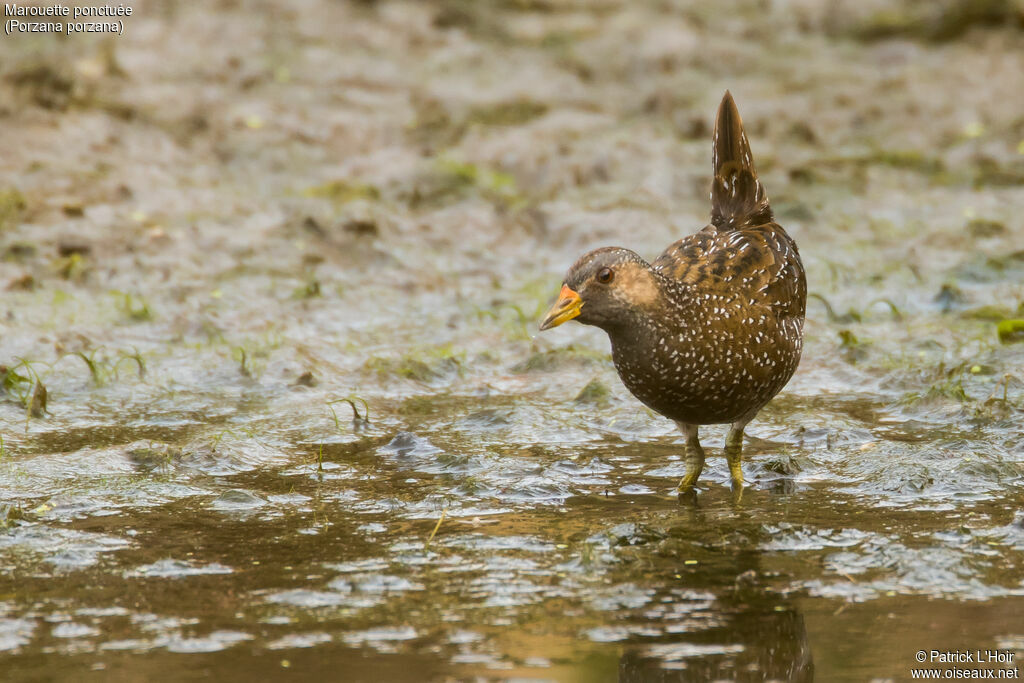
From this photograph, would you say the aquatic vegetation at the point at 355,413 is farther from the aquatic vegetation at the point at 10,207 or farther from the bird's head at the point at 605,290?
the aquatic vegetation at the point at 10,207

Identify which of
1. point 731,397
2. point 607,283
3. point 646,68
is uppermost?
point 646,68

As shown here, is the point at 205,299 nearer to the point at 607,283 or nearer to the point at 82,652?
the point at 607,283

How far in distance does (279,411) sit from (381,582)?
7.56 ft

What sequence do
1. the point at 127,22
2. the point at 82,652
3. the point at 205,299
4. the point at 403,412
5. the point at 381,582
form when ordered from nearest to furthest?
the point at 82,652 < the point at 381,582 < the point at 403,412 < the point at 205,299 < the point at 127,22

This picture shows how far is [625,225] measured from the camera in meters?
9.22

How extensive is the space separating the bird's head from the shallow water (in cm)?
78

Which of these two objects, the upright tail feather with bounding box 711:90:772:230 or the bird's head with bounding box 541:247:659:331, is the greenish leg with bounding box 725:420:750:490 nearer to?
the bird's head with bounding box 541:247:659:331

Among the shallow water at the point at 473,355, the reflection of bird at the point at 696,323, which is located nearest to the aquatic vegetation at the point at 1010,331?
the shallow water at the point at 473,355

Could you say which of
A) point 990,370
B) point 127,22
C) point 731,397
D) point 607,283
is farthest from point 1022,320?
point 127,22

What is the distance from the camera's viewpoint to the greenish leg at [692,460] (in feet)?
17.7

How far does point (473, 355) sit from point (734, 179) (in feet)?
6.31

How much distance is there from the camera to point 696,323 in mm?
5066

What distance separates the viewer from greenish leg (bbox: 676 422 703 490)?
5402mm

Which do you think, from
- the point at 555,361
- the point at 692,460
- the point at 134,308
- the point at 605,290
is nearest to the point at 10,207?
the point at 134,308
